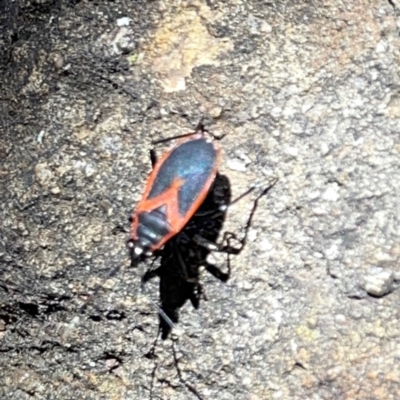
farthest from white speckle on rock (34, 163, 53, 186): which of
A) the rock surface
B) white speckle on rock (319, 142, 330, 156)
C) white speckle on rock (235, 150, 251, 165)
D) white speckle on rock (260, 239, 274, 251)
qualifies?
white speckle on rock (319, 142, 330, 156)

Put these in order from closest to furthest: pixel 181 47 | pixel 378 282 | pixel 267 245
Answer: pixel 378 282
pixel 267 245
pixel 181 47

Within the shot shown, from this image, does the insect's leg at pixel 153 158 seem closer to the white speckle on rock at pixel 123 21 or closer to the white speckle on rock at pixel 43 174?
the white speckle on rock at pixel 43 174

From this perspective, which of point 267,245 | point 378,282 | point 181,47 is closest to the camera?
point 378,282

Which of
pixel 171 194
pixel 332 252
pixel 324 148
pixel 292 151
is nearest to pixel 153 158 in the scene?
pixel 171 194

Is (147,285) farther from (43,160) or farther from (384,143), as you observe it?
(384,143)

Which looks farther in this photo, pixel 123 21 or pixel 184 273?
pixel 123 21

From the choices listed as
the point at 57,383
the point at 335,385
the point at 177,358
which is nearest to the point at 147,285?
the point at 177,358

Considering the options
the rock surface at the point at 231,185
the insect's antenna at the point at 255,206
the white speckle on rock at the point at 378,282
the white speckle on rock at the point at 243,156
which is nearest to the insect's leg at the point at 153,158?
the rock surface at the point at 231,185

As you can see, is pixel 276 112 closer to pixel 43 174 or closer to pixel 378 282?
pixel 378 282

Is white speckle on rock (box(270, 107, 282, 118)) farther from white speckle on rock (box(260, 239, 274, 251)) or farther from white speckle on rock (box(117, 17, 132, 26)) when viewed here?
white speckle on rock (box(117, 17, 132, 26))
